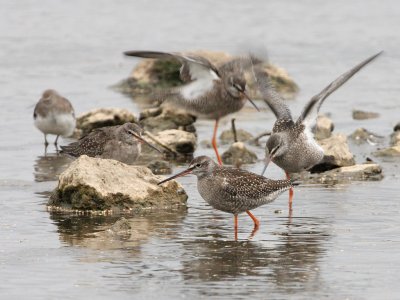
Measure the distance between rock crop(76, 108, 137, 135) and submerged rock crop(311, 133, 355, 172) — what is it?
4.06 meters

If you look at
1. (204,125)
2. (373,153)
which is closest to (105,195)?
(373,153)

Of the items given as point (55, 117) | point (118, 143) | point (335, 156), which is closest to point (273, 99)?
point (335, 156)

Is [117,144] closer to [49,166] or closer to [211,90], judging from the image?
[49,166]

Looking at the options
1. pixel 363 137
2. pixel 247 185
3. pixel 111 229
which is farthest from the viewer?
pixel 363 137

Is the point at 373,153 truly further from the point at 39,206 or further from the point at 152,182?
the point at 39,206

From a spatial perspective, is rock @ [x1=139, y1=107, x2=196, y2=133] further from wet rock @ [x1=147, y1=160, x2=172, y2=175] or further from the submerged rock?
the submerged rock

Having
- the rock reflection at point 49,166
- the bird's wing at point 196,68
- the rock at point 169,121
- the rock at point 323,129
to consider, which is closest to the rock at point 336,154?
the rock at point 323,129

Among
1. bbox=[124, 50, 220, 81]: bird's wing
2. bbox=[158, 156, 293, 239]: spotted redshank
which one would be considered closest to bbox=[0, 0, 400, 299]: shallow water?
bbox=[158, 156, 293, 239]: spotted redshank

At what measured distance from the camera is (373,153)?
16984mm

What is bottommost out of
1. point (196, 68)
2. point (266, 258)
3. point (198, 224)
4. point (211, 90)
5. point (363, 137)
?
point (266, 258)

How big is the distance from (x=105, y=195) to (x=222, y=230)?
1627mm

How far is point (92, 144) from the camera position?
14.7m

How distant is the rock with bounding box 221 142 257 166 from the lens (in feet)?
53.9

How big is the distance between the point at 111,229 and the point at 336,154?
16.7 feet
